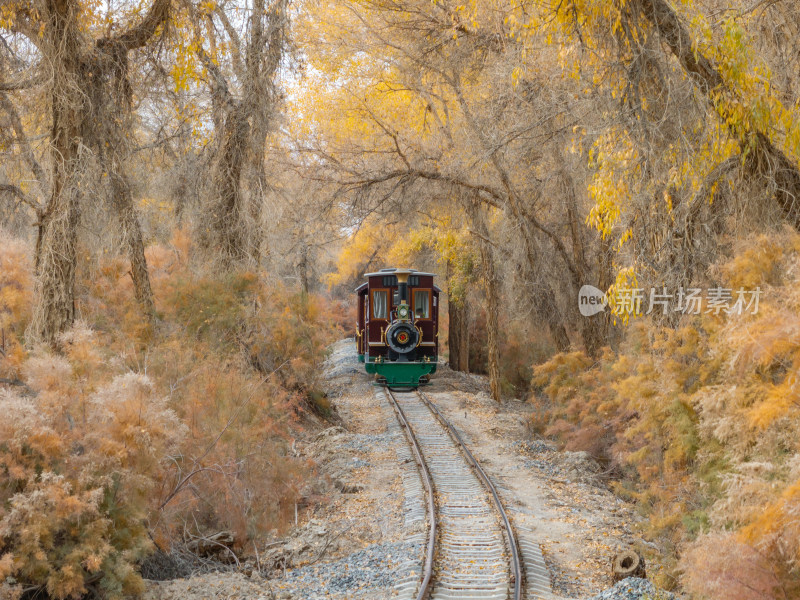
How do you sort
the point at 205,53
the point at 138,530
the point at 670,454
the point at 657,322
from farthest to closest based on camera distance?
the point at 205,53 < the point at 657,322 < the point at 670,454 < the point at 138,530

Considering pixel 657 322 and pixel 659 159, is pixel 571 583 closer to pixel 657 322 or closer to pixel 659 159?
pixel 657 322

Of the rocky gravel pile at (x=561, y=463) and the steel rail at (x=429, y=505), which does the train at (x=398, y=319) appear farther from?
the rocky gravel pile at (x=561, y=463)

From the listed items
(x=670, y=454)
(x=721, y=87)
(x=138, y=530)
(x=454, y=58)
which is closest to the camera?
(x=138, y=530)

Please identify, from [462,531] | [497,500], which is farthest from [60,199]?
[497,500]

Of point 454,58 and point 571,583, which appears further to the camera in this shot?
point 454,58

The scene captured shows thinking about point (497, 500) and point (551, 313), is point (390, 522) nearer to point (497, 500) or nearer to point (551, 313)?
point (497, 500)

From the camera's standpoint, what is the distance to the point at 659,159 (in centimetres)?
773

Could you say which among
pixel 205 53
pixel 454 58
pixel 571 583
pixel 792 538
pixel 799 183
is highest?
pixel 454 58

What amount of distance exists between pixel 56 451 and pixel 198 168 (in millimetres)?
11787

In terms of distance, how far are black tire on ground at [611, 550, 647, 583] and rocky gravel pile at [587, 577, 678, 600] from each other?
0.34m

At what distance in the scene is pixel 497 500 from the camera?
991 centimetres

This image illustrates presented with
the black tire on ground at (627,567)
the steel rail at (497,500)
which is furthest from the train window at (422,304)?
the black tire on ground at (627,567)

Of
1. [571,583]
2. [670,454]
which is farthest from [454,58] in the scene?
[571,583]

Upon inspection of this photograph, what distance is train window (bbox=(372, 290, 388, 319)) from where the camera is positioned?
20812 mm
